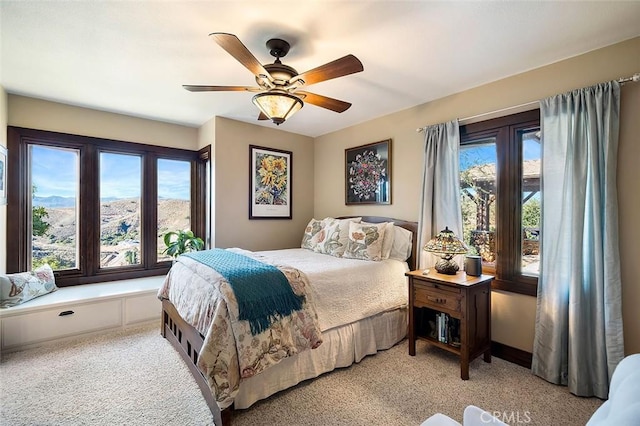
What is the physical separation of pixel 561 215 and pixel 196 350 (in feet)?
9.56

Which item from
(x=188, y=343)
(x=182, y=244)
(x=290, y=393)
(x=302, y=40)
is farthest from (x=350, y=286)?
(x=182, y=244)

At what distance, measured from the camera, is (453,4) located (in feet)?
5.48

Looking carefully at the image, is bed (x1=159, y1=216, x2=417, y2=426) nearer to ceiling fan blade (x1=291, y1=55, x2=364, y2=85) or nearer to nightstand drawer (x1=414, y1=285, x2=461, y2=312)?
nightstand drawer (x1=414, y1=285, x2=461, y2=312)

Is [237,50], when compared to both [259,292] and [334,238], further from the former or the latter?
[334,238]

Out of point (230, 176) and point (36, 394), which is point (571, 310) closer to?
point (230, 176)

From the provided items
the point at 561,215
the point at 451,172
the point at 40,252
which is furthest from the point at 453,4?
the point at 40,252

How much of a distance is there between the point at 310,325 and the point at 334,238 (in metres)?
1.36

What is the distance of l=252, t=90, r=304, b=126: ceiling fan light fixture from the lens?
196 cm

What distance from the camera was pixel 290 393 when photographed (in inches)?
81.1

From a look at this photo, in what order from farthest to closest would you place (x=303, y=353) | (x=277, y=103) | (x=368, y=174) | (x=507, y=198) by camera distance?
(x=368, y=174)
(x=507, y=198)
(x=303, y=353)
(x=277, y=103)

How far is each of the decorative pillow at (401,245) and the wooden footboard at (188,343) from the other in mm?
2060

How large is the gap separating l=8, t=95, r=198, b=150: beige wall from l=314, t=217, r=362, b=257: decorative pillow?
7.81ft

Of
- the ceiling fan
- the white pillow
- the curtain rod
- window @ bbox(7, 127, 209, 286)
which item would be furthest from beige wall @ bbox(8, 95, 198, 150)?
the curtain rod

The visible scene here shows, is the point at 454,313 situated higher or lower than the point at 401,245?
lower
